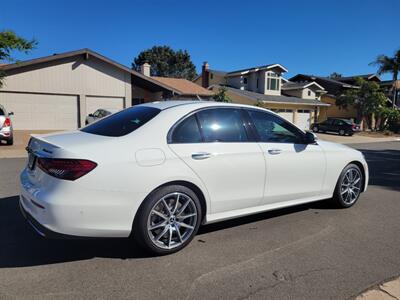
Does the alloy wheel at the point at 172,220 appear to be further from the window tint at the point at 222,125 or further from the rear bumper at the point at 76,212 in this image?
the window tint at the point at 222,125

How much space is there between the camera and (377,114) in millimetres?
34812

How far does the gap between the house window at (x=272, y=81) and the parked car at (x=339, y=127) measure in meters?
6.00

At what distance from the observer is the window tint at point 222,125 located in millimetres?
3918

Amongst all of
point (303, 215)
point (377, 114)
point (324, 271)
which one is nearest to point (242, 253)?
point (324, 271)

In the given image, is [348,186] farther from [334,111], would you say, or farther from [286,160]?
[334,111]

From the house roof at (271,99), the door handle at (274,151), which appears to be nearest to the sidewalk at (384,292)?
the door handle at (274,151)

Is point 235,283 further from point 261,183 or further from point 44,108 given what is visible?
point 44,108

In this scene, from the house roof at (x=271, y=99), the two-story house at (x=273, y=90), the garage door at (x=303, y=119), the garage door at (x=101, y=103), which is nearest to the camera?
the garage door at (x=101, y=103)

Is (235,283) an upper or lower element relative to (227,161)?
lower

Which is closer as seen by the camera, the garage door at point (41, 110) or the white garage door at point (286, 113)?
the garage door at point (41, 110)

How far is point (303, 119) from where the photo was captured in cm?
3469

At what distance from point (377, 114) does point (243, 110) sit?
3523 cm

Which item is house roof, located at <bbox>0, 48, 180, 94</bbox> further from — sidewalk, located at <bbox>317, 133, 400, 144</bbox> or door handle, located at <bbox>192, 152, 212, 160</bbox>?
door handle, located at <bbox>192, 152, 212, 160</bbox>

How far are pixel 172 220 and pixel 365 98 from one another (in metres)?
35.7
